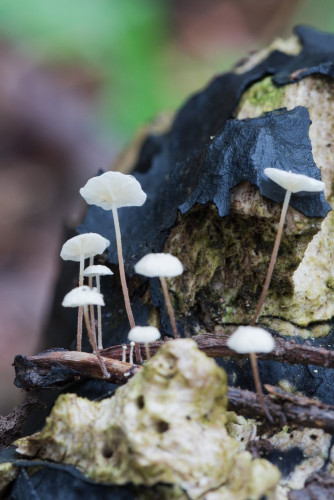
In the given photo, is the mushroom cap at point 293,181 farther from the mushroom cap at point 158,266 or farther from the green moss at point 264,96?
the green moss at point 264,96

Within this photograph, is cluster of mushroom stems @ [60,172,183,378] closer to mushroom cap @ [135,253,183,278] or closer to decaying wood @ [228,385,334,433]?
mushroom cap @ [135,253,183,278]

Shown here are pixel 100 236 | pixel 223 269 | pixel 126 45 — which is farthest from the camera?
pixel 126 45

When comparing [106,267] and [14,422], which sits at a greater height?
[106,267]

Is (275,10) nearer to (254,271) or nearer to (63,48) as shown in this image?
(63,48)

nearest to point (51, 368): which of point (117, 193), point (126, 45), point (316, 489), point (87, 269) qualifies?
point (87, 269)

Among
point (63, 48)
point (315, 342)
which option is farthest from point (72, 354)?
point (63, 48)

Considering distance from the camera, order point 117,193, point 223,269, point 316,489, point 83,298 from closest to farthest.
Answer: point 316,489 → point 83,298 → point 117,193 → point 223,269

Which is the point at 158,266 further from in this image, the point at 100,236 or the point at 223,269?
the point at 223,269

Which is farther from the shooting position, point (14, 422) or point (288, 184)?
point (14, 422)
